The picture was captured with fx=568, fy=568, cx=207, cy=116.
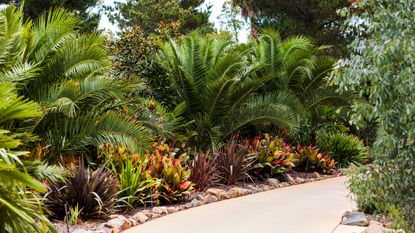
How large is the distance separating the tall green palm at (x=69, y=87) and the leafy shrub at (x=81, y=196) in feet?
2.46

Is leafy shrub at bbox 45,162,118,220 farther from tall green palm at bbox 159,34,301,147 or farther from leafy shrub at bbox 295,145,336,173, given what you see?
leafy shrub at bbox 295,145,336,173

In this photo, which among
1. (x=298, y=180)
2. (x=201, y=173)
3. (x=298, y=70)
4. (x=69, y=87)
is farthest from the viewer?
(x=298, y=70)

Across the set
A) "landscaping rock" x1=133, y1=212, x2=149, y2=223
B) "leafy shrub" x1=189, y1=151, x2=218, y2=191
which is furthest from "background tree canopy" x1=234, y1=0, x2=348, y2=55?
"landscaping rock" x1=133, y1=212, x2=149, y2=223

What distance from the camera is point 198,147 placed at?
12.7 m

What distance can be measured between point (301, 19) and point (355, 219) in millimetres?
14970

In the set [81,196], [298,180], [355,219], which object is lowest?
[355,219]

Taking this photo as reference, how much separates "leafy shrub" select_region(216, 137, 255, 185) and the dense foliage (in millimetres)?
5962

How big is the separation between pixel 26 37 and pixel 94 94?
1279mm

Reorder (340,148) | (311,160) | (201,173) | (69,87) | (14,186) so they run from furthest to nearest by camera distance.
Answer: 1. (340,148)
2. (311,160)
3. (201,173)
4. (69,87)
5. (14,186)

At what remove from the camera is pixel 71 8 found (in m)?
21.1

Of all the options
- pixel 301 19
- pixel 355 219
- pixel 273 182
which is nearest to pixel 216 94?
pixel 273 182

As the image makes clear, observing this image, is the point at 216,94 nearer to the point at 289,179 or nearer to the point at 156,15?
the point at 289,179

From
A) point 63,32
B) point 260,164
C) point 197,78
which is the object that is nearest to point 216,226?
point 63,32

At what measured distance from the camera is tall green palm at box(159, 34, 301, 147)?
1259 cm
